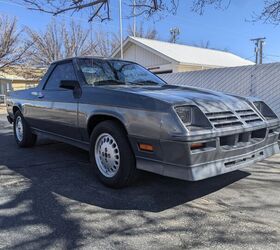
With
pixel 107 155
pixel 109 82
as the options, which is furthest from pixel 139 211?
pixel 109 82

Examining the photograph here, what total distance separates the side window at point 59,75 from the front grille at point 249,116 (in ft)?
8.30

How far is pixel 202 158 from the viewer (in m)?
3.65

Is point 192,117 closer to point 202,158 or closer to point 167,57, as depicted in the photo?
point 202,158

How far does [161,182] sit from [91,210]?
4.30 feet

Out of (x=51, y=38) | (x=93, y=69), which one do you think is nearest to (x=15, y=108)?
(x=93, y=69)

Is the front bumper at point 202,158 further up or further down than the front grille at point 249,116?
further down

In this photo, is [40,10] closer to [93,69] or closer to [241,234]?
[93,69]

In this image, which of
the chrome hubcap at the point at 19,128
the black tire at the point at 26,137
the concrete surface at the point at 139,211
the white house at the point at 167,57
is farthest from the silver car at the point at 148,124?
the white house at the point at 167,57

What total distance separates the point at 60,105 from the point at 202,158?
2791mm

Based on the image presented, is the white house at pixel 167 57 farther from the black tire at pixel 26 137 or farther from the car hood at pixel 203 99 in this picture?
the car hood at pixel 203 99

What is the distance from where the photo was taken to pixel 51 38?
103 ft

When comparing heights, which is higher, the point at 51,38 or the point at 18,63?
the point at 51,38

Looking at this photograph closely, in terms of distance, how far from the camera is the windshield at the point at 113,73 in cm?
523

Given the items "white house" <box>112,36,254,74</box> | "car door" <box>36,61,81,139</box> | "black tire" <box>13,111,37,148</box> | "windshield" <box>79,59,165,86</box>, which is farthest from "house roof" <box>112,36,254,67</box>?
"car door" <box>36,61,81,139</box>
